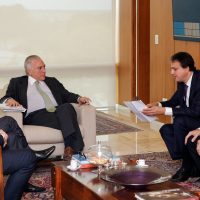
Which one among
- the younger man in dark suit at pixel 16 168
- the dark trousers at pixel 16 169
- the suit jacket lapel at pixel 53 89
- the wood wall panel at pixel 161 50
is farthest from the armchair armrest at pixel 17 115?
the wood wall panel at pixel 161 50

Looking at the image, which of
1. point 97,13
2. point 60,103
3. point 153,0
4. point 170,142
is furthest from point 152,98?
point 170,142

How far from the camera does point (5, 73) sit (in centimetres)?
896

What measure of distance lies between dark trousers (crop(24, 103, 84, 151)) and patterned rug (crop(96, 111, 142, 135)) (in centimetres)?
190

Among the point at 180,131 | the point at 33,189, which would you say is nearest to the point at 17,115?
the point at 33,189

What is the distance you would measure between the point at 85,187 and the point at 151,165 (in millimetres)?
2097

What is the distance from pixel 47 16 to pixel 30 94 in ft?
11.9

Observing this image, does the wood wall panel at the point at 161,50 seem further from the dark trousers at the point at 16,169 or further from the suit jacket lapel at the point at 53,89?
the dark trousers at the point at 16,169

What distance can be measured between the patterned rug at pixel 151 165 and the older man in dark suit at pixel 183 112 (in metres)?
0.21

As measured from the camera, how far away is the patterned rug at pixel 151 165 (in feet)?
14.9

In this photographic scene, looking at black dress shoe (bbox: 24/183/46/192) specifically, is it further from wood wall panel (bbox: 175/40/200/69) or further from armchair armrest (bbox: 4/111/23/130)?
wood wall panel (bbox: 175/40/200/69)

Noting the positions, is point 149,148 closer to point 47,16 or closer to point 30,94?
point 30,94

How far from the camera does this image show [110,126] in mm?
7895

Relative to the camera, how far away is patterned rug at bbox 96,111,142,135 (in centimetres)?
752

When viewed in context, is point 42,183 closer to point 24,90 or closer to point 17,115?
point 17,115
